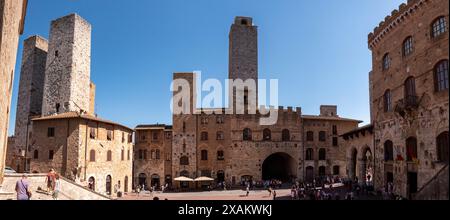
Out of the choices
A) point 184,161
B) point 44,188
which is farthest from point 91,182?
point 184,161

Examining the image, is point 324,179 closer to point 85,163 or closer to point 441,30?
point 85,163

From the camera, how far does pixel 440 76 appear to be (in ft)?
24.4

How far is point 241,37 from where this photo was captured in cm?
4603

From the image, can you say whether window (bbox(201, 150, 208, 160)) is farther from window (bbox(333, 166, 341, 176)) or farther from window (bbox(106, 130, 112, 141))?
window (bbox(333, 166, 341, 176))

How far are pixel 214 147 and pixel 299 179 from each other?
43.9ft

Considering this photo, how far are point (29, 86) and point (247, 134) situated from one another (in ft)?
106

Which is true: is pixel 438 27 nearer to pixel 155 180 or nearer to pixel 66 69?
pixel 66 69

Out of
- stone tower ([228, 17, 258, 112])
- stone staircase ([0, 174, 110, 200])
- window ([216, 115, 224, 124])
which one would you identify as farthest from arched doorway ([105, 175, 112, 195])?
stone tower ([228, 17, 258, 112])

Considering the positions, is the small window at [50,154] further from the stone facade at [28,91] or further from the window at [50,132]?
the stone facade at [28,91]

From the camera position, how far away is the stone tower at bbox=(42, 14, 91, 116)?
36.2m
